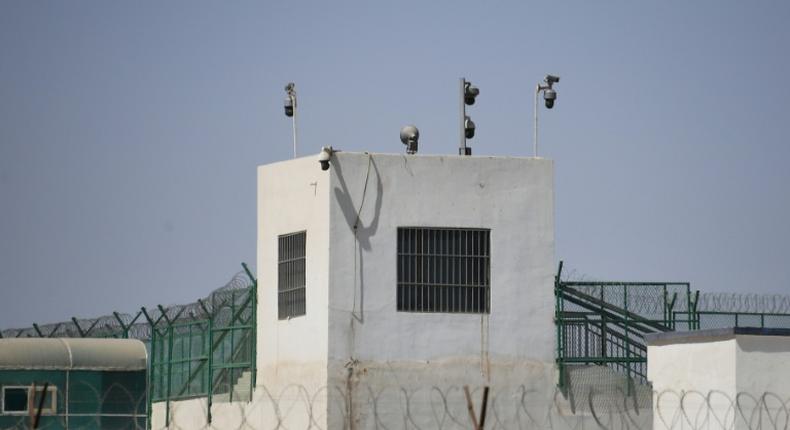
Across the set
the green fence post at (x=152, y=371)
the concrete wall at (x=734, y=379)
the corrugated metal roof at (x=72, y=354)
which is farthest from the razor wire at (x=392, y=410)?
the concrete wall at (x=734, y=379)

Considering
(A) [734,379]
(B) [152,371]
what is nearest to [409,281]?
(B) [152,371]

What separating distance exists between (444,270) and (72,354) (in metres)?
7.83

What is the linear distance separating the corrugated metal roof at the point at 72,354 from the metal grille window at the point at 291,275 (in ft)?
12.4

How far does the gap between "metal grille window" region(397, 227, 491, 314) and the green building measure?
6.02 m

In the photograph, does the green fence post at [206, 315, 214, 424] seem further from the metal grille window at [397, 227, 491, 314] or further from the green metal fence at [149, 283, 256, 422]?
the metal grille window at [397, 227, 491, 314]

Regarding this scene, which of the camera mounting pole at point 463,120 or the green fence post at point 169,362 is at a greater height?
the camera mounting pole at point 463,120

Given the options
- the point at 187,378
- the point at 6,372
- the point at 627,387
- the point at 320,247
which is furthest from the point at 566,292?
the point at 6,372

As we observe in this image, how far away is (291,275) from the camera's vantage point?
32.8m

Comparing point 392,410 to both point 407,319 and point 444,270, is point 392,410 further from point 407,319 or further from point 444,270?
point 444,270

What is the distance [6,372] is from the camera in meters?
32.9

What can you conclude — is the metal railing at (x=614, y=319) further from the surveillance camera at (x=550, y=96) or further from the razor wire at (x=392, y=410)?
the surveillance camera at (x=550, y=96)

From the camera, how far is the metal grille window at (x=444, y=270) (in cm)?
3191

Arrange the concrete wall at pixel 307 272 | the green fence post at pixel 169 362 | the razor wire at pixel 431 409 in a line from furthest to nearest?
the green fence post at pixel 169 362
the concrete wall at pixel 307 272
the razor wire at pixel 431 409

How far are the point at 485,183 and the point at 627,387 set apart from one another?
5137mm
